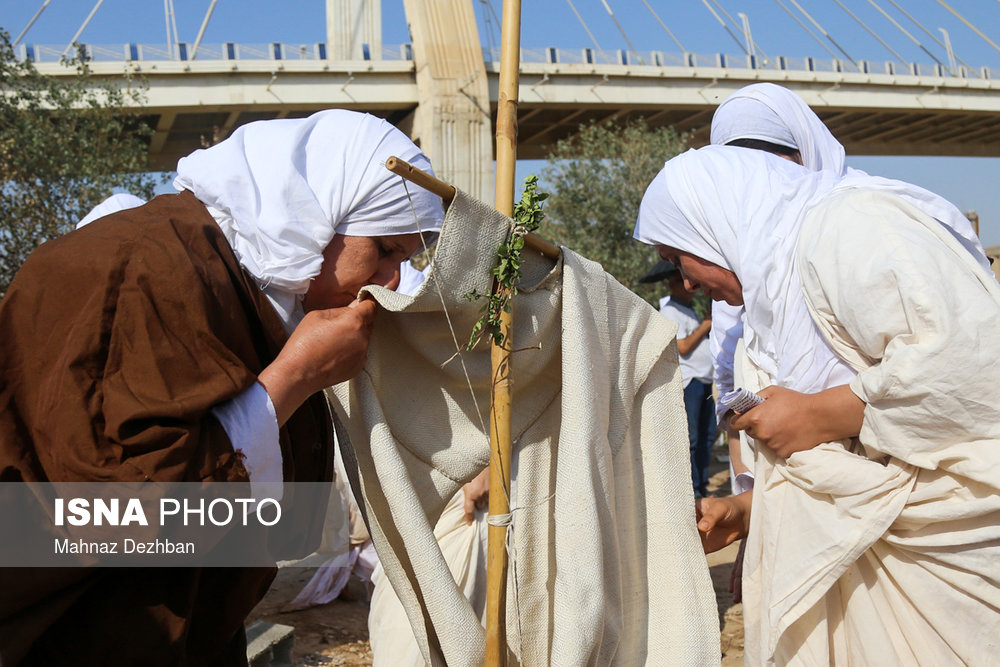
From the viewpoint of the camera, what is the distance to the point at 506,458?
1.96 m

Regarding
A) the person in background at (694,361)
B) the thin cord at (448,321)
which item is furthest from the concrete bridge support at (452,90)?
the thin cord at (448,321)

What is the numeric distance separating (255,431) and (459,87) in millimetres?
21902

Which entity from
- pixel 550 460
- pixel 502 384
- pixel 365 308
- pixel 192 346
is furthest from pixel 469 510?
pixel 192 346

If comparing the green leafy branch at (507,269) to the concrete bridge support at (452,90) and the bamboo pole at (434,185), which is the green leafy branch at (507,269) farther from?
the concrete bridge support at (452,90)

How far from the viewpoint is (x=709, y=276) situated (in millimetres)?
2553

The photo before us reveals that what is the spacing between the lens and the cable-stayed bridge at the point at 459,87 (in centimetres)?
2217

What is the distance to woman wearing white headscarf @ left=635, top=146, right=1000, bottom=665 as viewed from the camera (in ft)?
6.35

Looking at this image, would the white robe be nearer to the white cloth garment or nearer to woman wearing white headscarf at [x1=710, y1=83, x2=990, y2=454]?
woman wearing white headscarf at [x1=710, y1=83, x2=990, y2=454]

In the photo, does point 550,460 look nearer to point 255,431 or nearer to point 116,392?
point 255,431

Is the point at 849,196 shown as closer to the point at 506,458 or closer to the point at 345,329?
the point at 506,458

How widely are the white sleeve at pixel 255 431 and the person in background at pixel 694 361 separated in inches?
234

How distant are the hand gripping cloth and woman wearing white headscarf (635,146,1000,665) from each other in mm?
246

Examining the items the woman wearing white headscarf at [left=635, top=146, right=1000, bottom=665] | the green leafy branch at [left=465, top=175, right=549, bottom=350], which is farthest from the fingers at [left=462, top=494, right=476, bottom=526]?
the green leafy branch at [left=465, top=175, right=549, bottom=350]

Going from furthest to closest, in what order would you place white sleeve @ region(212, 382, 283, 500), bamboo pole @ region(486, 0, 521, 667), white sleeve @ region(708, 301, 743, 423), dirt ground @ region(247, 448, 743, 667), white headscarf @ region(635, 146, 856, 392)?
dirt ground @ region(247, 448, 743, 667), white sleeve @ region(708, 301, 743, 423), white headscarf @ region(635, 146, 856, 392), bamboo pole @ region(486, 0, 521, 667), white sleeve @ region(212, 382, 283, 500)
